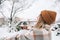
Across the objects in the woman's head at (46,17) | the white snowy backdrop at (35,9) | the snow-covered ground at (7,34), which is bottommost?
the snow-covered ground at (7,34)

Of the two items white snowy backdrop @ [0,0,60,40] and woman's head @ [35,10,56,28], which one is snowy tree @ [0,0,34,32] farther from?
woman's head @ [35,10,56,28]

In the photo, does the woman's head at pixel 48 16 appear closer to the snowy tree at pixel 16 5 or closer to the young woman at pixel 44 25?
the young woman at pixel 44 25

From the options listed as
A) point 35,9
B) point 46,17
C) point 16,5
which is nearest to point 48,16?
point 46,17

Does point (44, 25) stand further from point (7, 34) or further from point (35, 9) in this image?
point (7, 34)

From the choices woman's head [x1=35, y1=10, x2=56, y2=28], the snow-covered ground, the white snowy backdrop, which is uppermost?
the white snowy backdrop

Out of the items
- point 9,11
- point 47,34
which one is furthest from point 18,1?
point 47,34

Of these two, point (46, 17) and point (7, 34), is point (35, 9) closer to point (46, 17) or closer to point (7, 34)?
point (46, 17)

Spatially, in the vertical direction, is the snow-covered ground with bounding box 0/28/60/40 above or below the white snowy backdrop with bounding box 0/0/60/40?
below

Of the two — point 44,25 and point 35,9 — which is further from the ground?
point 35,9

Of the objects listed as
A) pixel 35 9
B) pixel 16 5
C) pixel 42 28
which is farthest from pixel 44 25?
pixel 16 5

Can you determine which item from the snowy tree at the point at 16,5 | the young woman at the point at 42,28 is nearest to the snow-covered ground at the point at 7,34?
the young woman at the point at 42,28

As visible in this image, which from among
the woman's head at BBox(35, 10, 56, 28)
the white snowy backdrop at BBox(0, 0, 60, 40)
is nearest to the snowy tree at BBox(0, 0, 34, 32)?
the white snowy backdrop at BBox(0, 0, 60, 40)

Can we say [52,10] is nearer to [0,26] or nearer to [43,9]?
A: [43,9]

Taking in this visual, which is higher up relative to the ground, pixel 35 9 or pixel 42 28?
pixel 35 9
